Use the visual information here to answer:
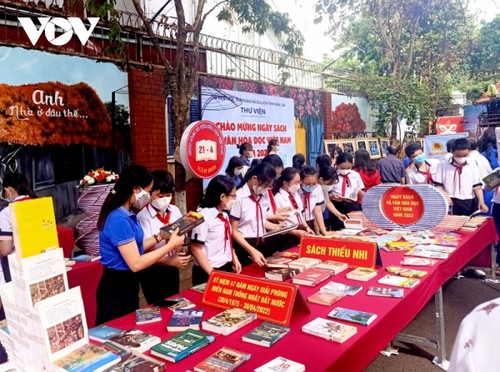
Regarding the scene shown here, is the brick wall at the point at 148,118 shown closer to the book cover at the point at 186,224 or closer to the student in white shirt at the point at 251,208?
the student in white shirt at the point at 251,208

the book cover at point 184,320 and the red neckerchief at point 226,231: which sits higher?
the red neckerchief at point 226,231

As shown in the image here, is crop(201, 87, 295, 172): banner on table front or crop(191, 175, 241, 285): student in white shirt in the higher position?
crop(201, 87, 295, 172): banner on table front

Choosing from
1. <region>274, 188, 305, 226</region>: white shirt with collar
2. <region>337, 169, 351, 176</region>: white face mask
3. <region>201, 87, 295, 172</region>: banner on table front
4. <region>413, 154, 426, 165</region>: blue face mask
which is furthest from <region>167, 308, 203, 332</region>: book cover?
<region>413, 154, 426, 165</region>: blue face mask

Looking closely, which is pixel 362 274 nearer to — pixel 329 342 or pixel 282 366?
pixel 329 342

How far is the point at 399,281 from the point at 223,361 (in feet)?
4.47

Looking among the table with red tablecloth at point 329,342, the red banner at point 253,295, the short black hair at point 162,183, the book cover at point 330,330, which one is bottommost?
the table with red tablecloth at point 329,342

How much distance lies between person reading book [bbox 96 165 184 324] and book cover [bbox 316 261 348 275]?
1.01 metres

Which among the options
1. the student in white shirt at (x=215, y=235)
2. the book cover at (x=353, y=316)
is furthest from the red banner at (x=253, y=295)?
the student in white shirt at (x=215, y=235)

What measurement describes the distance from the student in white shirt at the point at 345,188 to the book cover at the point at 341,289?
109 inches

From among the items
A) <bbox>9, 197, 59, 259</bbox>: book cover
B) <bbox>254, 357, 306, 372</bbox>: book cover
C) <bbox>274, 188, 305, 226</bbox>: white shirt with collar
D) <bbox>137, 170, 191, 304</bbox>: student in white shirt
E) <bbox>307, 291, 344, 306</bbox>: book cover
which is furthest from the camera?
<bbox>274, 188, 305, 226</bbox>: white shirt with collar

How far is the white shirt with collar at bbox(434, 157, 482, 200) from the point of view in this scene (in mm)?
5234

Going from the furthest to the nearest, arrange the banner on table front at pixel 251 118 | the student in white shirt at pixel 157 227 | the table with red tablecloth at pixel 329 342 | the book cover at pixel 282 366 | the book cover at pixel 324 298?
1. the banner on table front at pixel 251 118
2. the student in white shirt at pixel 157 227
3. the book cover at pixel 324 298
4. the table with red tablecloth at pixel 329 342
5. the book cover at pixel 282 366

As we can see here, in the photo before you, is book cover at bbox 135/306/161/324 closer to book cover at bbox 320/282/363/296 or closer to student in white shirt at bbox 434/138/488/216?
book cover at bbox 320/282/363/296

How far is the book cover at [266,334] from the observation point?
1.79 m
